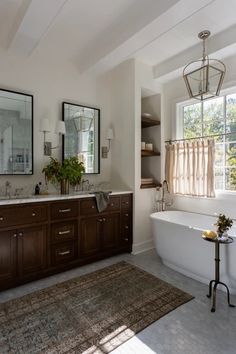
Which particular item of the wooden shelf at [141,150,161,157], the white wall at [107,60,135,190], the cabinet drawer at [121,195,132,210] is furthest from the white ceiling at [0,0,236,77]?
the cabinet drawer at [121,195,132,210]

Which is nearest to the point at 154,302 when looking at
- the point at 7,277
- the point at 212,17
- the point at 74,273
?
the point at 74,273

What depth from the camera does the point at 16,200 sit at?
7.75 feet

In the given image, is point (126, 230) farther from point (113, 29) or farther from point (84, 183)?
point (113, 29)

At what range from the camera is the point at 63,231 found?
273cm

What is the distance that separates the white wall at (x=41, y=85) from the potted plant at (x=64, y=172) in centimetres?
19

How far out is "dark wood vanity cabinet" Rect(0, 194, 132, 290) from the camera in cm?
234

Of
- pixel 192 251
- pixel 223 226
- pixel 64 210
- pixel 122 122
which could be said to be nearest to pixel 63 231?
pixel 64 210

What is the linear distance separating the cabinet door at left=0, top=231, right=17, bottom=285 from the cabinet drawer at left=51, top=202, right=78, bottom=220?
481mm

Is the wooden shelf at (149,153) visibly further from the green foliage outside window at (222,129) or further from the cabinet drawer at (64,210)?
the cabinet drawer at (64,210)

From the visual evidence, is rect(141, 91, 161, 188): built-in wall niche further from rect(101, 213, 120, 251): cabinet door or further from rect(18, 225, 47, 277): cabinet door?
rect(18, 225, 47, 277): cabinet door

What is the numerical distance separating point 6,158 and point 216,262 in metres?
2.71

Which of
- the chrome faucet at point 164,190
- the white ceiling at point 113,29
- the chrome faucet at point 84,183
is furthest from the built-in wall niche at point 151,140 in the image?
the chrome faucet at point 84,183

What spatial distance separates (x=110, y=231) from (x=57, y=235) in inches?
31.4

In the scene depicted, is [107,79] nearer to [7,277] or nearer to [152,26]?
[152,26]
